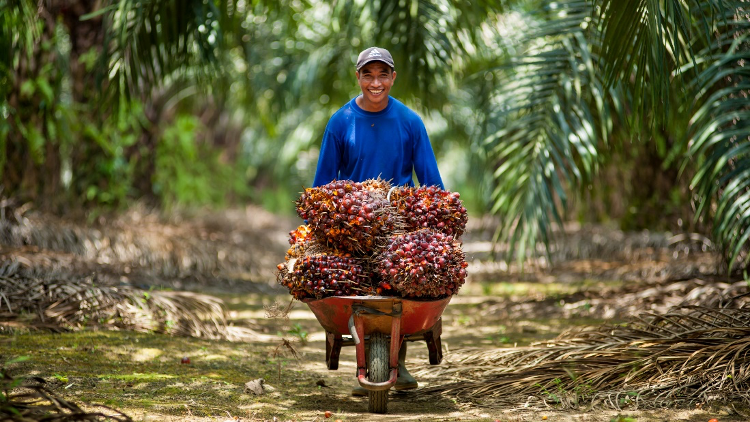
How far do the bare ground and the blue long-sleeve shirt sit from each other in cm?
62

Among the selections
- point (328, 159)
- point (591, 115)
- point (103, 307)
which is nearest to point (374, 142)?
point (328, 159)

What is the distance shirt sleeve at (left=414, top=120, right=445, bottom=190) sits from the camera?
404cm

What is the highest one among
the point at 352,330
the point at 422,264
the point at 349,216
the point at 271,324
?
the point at 349,216

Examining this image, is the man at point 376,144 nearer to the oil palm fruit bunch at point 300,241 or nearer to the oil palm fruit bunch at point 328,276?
the oil palm fruit bunch at point 300,241

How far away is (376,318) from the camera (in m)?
3.49

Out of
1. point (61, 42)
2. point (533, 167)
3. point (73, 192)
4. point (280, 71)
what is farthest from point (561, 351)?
point (280, 71)

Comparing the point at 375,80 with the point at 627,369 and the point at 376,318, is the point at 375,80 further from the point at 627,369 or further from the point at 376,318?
the point at 627,369

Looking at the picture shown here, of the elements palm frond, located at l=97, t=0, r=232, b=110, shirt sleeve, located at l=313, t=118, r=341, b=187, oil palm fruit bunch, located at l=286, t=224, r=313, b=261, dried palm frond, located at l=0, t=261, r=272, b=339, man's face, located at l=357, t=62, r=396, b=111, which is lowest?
dried palm frond, located at l=0, t=261, r=272, b=339

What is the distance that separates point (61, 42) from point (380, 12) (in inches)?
214

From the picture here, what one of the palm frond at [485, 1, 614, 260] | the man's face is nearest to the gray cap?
the man's face

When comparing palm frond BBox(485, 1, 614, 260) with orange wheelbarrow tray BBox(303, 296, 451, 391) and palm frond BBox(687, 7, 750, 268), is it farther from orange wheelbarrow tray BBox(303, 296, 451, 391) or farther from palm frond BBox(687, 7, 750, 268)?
orange wheelbarrow tray BBox(303, 296, 451, 391)

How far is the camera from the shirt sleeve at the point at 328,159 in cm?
399

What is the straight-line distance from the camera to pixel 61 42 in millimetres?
10109

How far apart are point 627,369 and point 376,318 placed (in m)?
1.37
